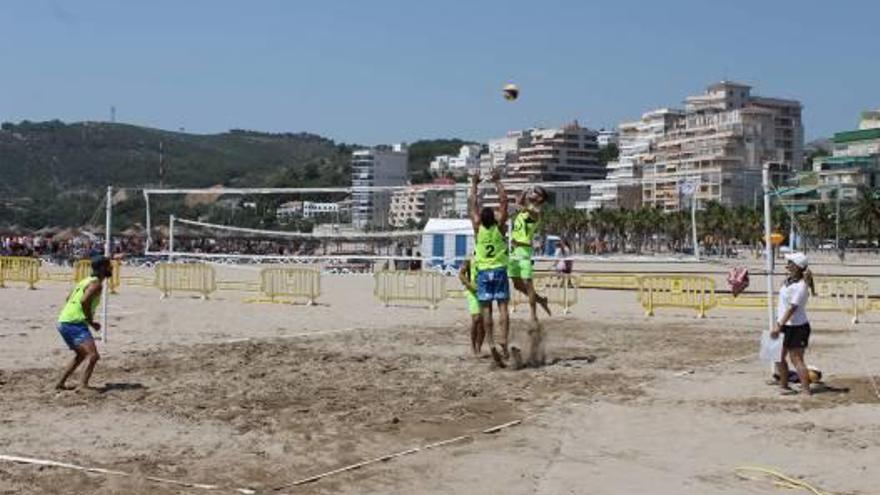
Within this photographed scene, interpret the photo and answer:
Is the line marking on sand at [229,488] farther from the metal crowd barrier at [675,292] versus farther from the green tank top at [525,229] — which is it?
the metal crowd barrier at [675,292]

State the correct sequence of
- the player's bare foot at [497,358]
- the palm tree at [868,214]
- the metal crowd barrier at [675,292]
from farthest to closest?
the palm tree at [868,214] < the metal crowd barrier at [675,292] < the player's bare foot at [497,358]

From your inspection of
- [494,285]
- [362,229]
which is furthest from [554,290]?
[362,229]

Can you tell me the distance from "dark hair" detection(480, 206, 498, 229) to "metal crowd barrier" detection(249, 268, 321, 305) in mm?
10209

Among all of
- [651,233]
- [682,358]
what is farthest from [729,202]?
[682,358]

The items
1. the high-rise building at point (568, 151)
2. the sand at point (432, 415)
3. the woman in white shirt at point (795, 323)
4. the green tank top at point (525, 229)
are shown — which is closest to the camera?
the sand at point (432, 415)

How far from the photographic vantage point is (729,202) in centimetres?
12012

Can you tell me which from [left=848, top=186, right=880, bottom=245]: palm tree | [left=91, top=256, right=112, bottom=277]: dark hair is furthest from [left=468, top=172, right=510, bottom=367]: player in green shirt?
[left=848, top=186, right=880, bottom=245]: palm tree

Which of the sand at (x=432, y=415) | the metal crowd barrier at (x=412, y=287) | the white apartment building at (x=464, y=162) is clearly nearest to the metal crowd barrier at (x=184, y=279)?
the metal crowd barrier at (x=412, y=287)

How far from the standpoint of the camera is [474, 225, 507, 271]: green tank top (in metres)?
10.7

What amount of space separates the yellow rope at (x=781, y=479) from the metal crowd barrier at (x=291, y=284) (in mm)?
14982

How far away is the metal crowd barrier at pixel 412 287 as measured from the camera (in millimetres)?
19891

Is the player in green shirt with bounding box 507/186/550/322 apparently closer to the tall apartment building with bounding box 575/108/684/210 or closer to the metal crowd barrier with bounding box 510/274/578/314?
the metal crowd barrier with bounding box 510/274/578/314

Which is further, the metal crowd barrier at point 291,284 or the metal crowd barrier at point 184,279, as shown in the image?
the metal crowd barrier at point 184,279

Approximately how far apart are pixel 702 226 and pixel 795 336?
321 feet
